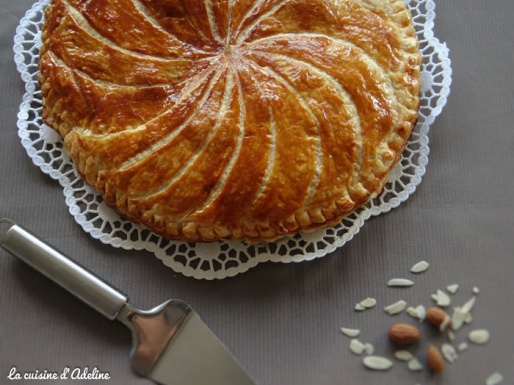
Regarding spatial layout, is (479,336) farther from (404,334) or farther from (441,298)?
(404,334)

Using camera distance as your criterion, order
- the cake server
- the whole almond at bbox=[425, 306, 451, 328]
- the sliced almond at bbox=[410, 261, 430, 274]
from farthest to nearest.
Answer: the sliced almond at bbox=[410, 261, 430, 274]
the whole almond at bbox=[425, 306, 451, 328]
the cake server

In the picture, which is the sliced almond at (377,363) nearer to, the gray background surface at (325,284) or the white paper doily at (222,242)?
the gray background surface at (325,284)

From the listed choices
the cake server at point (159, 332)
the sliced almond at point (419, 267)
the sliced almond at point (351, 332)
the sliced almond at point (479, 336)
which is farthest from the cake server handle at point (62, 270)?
the sliced almond at point (479, 336)

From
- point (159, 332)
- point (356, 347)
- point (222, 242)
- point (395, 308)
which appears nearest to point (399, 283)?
point (395, 308)

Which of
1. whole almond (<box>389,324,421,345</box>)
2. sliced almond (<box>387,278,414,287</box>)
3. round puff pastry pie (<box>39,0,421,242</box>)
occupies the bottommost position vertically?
whole almond (<box>389,324,421,345</box>)

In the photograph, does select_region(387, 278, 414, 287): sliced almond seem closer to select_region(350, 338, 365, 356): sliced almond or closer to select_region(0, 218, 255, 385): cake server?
select_region(350, 338, 365, 356): sliced almond

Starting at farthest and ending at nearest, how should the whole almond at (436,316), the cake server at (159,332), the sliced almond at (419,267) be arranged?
the sliced almond at (419,267) → the whole almond at (436,316) → the cake server at (159,332)

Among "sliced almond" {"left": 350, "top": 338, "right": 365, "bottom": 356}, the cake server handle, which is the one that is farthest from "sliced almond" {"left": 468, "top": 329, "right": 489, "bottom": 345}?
Result: the cake server handle

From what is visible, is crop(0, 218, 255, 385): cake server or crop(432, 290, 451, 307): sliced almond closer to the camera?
crop(0, 218, 255, 385): cake server
